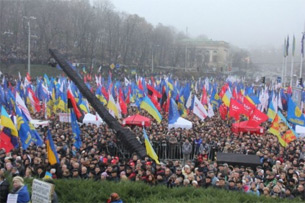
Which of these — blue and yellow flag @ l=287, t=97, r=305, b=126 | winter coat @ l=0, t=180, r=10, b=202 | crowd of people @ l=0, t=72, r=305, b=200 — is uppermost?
blue and yellow flag @ l=287, t=97, r=305, b=126

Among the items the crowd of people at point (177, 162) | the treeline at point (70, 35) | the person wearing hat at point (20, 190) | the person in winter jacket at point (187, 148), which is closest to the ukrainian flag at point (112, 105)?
the crowd of people at point (177, 162)

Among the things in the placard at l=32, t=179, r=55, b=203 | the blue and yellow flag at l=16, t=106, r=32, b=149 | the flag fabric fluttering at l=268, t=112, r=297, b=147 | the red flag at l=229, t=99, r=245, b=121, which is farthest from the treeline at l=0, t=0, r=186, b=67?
the placard at l=32, t=179, r=55, b=203

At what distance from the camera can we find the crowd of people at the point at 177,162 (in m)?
11.1

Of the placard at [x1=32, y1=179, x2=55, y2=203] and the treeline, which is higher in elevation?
the treeline

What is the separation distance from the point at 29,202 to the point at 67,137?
9889 millimetres

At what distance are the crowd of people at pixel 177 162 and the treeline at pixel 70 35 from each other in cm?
3719

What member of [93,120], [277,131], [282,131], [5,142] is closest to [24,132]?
[5,142]

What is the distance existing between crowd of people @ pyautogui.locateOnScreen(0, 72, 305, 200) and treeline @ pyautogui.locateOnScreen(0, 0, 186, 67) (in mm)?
37192

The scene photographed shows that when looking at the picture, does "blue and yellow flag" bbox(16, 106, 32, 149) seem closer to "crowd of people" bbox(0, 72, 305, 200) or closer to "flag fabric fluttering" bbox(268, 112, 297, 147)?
"crowd of people" bbox(0, 72, 305, 200)

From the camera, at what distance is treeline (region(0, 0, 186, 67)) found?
62.1 meters

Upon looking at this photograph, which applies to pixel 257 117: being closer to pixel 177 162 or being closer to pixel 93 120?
pixel 177 162

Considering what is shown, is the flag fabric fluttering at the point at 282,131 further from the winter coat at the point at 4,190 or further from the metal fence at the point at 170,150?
the winter coat at the point at 4,190

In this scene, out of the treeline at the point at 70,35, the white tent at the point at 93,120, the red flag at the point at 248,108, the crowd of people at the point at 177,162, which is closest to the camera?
the crowd of people at the point at 177,162

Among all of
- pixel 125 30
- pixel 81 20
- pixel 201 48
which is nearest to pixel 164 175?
pixel 81 20
